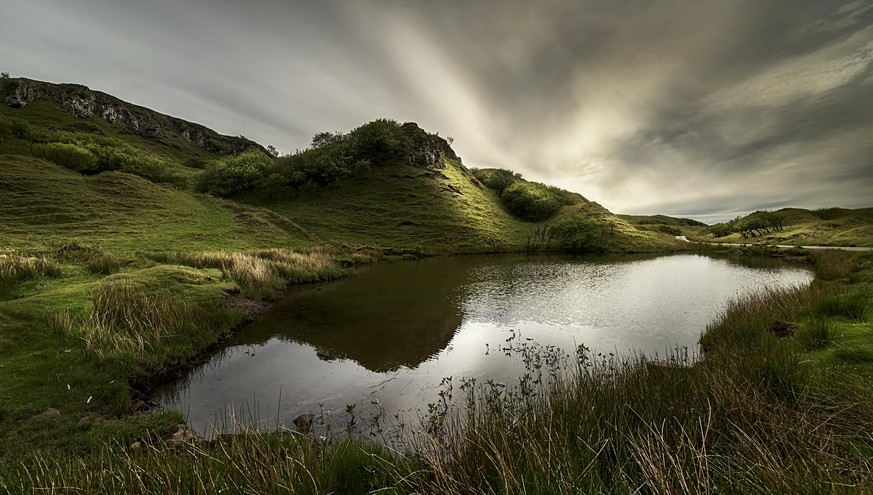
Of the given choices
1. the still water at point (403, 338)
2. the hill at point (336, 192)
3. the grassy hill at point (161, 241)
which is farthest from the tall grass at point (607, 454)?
the hill at point (336, 192)

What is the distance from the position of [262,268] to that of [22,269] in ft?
32.9

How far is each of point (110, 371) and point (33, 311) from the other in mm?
4563

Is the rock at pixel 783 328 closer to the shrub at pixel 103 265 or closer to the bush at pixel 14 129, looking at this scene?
the shrub at pixel 103 265

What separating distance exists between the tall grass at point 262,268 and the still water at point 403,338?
63.8 inches

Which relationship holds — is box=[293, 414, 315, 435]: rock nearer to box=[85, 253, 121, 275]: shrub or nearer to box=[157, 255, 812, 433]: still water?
box=[157, 255, 812, 433]: still water

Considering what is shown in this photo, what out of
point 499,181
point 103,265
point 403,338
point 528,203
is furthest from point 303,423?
point 499,181

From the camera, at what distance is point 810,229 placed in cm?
7506

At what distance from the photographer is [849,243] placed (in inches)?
2168

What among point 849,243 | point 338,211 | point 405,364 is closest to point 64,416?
point 405,364

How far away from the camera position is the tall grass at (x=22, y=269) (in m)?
13.2

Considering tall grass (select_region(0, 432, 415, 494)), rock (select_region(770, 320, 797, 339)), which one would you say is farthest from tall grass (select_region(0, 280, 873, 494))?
rock (select_region(770, 320, 797, 339))

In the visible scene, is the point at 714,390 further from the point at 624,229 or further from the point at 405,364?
the point at 624,229

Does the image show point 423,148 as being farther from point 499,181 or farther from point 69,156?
point 69,156

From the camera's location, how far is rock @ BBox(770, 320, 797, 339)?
9023 millimetres
